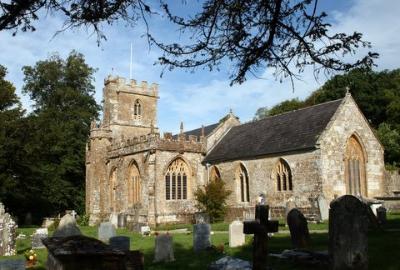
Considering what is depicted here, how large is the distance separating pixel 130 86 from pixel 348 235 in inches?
1505

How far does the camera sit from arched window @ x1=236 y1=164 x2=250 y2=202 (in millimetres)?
30861

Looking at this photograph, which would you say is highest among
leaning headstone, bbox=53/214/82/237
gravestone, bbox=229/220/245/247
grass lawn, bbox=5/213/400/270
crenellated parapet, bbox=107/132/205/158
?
crenellated parapet, bbox=107/132/205/158

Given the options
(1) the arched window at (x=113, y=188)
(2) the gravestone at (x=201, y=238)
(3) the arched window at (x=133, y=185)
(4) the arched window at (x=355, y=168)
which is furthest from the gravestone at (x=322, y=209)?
(1) the arched window at (x=113, y=188)

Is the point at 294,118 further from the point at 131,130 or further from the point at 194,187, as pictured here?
the point at 131,130

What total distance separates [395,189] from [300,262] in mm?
21390

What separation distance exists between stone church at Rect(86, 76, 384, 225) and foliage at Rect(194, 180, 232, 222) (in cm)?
100

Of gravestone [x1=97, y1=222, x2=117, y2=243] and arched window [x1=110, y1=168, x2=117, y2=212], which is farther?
arched window [x1=110, y1=168, x2=117, y2=212]

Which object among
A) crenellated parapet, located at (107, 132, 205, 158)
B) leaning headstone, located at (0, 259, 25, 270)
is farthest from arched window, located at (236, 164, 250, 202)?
leaning headstone, located at (0, 259, 25, 270)

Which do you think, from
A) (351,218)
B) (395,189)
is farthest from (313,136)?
(351,218)

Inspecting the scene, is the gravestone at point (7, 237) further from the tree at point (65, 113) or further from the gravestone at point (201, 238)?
the tree at point (65, 113)

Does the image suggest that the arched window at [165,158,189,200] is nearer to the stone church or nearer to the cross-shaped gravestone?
the stone church

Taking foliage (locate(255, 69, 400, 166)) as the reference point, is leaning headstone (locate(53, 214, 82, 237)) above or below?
below

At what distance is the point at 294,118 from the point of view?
3055cm

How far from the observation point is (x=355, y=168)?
27.6m
